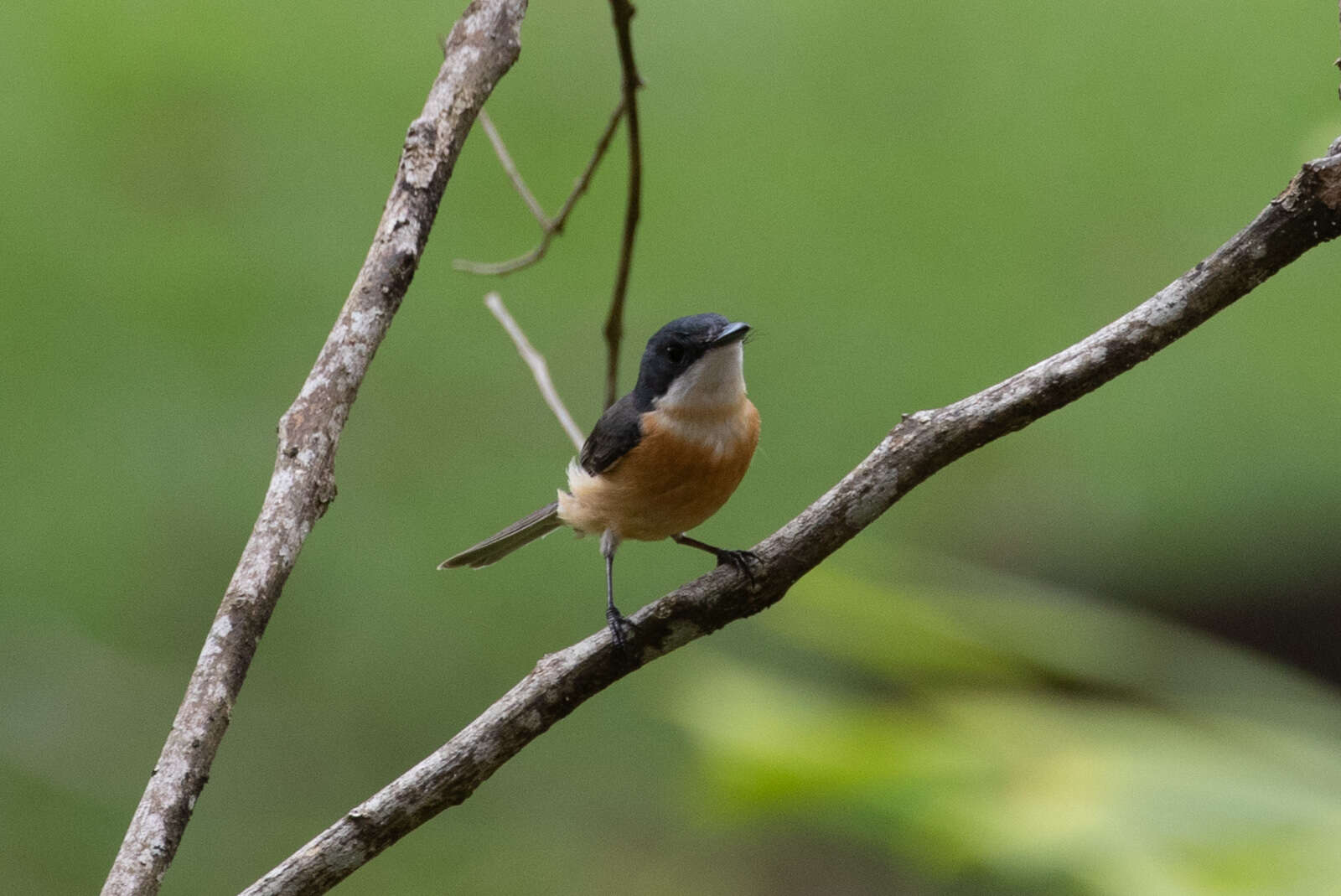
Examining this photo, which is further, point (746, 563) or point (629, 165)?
point (629, 165)

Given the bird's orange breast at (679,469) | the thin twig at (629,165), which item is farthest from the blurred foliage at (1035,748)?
the thin twig at (629,165)

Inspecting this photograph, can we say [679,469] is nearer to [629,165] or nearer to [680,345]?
[680,345]

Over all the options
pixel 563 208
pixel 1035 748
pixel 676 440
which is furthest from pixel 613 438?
pixel 1035 748

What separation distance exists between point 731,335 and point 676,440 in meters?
0.30

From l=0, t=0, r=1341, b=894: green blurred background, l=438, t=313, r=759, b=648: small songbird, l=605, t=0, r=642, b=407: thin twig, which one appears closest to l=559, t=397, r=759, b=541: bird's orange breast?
l=438, t=313, r=759, b=648: small songbird

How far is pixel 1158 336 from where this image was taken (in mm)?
1954

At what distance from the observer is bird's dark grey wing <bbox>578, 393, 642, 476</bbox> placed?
321 centimetres

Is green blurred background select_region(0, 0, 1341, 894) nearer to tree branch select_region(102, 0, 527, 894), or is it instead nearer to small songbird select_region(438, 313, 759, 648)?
small songbird select_region(438, 313, 759, 648)

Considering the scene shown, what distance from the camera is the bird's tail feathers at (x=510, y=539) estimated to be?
12.1ft

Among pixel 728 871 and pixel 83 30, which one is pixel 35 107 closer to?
pixel 83 30

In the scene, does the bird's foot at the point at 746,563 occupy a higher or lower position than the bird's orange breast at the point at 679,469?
lower

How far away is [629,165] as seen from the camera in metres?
3.09

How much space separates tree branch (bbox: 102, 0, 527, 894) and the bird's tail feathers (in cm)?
147

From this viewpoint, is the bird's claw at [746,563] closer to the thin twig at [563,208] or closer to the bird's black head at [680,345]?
the bird's black head at [680,345]
